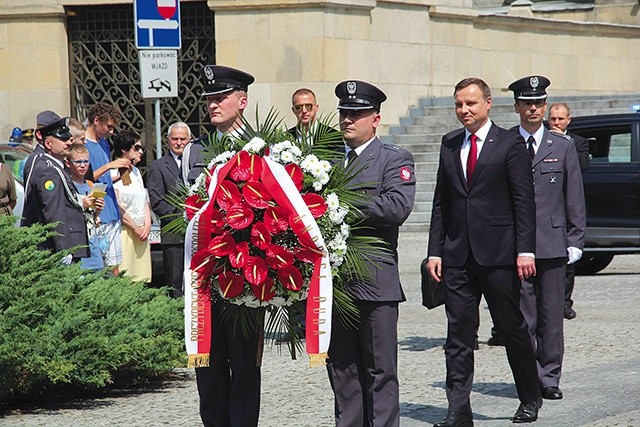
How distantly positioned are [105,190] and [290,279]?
5.05 m

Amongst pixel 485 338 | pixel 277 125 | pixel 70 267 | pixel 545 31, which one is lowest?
pixel 485 338

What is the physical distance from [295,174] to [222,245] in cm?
49

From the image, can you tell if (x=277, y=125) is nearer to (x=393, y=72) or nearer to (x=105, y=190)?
(x=105, y=190)

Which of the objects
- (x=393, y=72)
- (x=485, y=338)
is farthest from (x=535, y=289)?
(x=393, y=72)

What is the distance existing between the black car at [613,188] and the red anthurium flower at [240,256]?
10285 millimetres

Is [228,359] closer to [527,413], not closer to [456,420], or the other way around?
[456,420]

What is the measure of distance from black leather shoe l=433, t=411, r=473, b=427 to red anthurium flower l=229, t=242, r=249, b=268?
2.16 m

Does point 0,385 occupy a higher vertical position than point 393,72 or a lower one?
lower

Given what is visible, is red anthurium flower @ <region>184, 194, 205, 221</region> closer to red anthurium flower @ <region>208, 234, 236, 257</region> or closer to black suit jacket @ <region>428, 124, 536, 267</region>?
red anthurium flower @ <region>208, 234, 236, 257</region>

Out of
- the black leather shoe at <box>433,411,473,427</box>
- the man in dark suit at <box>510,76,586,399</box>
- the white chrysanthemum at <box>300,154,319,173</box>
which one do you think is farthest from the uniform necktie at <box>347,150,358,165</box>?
the man in dark suit at <box>510,76,586,399</box>

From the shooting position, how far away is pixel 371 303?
23.3 ft

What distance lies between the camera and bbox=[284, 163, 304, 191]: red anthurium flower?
21.3ft

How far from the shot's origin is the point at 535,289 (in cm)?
958

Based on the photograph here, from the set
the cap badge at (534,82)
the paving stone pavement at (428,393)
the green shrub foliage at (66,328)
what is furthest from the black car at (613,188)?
the green shrub foliage at (66,328)
